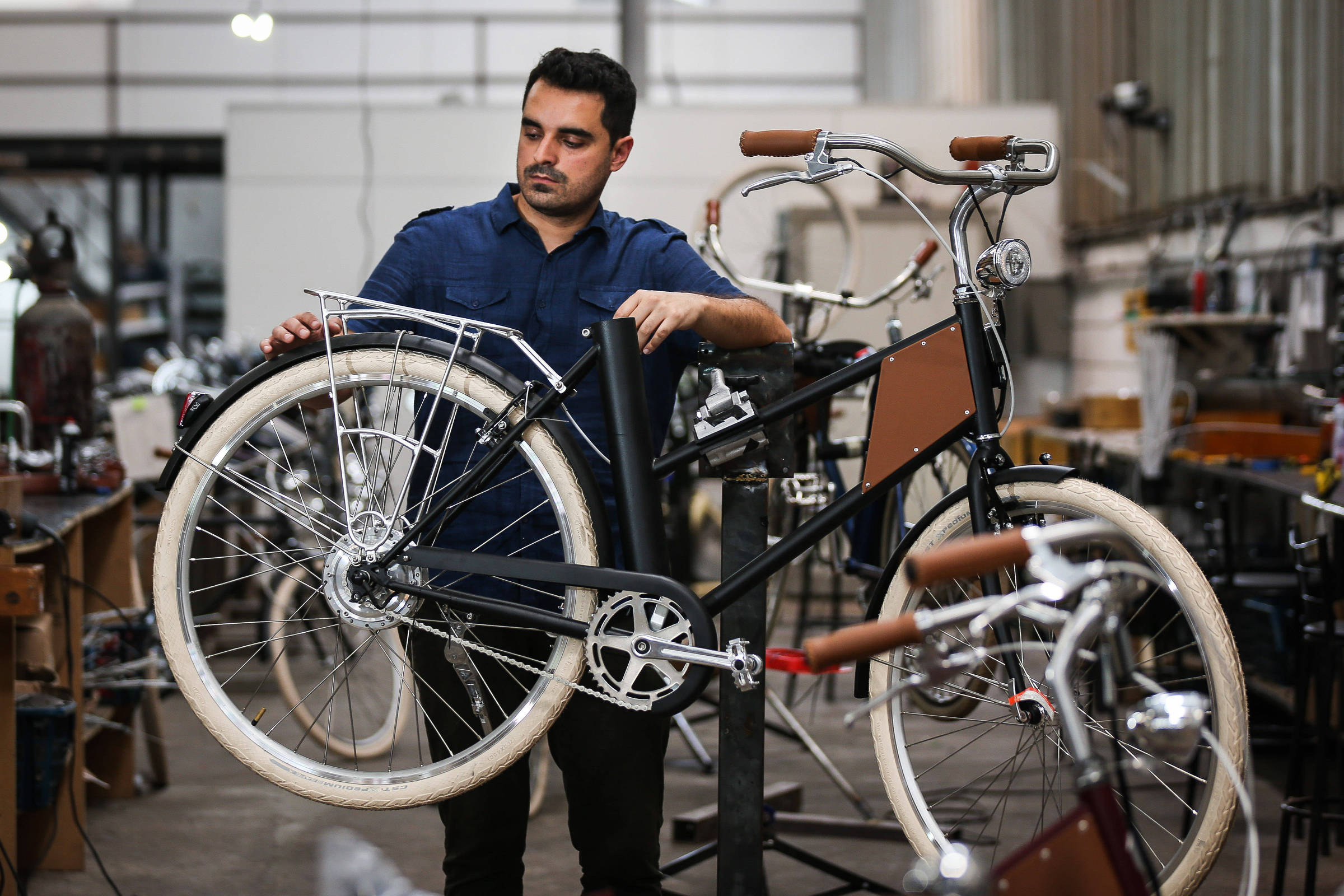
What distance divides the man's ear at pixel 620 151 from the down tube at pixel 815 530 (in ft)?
2.18

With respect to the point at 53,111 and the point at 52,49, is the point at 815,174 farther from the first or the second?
the point at 52,49

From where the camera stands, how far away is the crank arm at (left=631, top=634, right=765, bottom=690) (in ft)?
5.44

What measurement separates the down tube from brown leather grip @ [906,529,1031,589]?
60 cm

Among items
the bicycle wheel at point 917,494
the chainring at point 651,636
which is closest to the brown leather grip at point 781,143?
the chainring at point 651,636

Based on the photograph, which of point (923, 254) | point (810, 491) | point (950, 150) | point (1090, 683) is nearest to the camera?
point (950, 150)

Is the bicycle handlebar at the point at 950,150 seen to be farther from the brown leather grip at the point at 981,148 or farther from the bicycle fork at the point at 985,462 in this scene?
the bicycle fork at the point at 985,462

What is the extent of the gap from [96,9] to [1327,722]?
32.4 feet

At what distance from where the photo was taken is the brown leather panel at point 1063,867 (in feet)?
3.67

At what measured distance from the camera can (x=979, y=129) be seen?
23.2 feet

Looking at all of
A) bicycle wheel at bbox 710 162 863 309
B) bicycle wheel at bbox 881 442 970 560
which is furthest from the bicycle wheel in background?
bicycle wheel at bbox 881 442 970 560

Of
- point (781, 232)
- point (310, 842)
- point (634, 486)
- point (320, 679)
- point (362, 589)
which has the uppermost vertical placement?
point (781, 232)

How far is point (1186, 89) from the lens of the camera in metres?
5.74

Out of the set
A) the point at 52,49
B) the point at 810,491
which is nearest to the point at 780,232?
the point at 810,491

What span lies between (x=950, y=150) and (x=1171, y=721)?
2.66ft
